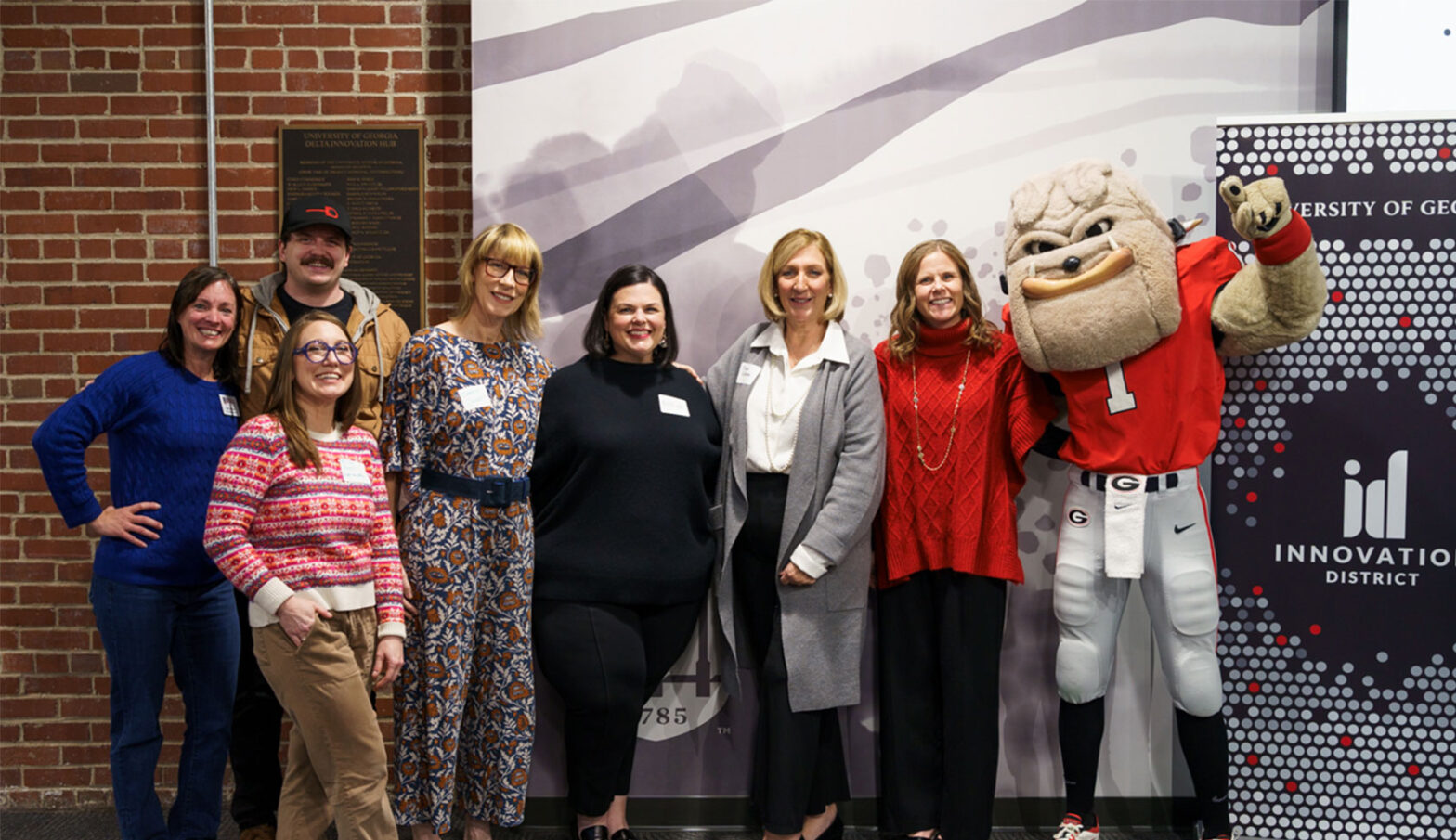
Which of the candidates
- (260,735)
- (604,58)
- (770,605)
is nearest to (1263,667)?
(770,605)

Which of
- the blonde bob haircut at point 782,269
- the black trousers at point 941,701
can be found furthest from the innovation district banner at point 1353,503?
the blonde bob haircut at point 782,269

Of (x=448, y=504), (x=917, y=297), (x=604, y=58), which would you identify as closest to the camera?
(x=448, y=504)

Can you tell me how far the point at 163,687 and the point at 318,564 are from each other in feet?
2.57

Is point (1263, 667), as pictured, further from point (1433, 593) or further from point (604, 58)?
point (604, 58)

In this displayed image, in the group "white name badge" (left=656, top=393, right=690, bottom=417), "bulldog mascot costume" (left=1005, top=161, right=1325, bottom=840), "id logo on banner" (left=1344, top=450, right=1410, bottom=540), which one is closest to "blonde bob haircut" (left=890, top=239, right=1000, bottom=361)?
"bulldog mascot costume" (left=1005, top=161, right=1325, bottom=840)

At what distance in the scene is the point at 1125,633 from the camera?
2934mm

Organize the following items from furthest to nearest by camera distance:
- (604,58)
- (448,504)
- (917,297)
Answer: (604,58) < (917,297) < (448,504)

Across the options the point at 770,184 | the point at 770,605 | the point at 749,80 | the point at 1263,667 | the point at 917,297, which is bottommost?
the point at 1263,667

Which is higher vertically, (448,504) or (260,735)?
(448,504)

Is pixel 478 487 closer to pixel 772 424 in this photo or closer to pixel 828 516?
pixel 772 424

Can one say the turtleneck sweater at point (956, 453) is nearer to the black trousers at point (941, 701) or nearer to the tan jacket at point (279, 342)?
the black trousers at point (941, 701)

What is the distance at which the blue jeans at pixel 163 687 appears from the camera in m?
2.30

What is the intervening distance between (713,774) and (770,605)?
2.34 ft

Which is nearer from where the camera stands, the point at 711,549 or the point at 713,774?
the point at 711,549
